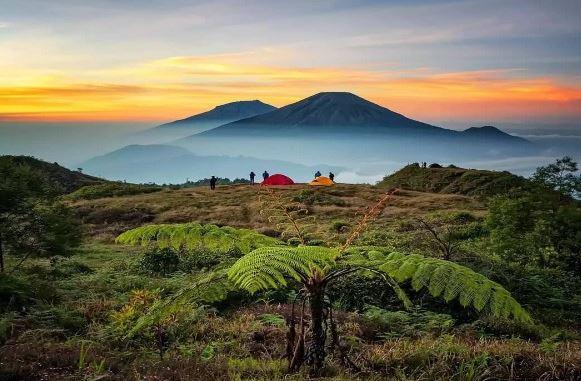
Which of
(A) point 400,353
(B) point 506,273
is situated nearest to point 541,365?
(A) point 400,353

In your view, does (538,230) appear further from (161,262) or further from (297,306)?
(161,262)

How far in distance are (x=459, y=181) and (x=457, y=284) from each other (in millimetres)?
68146

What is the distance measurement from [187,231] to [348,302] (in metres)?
5.44

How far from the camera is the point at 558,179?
864 inches

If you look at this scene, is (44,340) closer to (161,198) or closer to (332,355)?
(332,355)

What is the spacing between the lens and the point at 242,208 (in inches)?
1896

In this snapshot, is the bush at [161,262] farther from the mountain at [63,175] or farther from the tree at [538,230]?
the mountain at [63,175]

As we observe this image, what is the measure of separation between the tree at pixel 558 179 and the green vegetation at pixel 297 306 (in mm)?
484

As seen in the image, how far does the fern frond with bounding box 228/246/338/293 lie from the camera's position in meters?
5.23

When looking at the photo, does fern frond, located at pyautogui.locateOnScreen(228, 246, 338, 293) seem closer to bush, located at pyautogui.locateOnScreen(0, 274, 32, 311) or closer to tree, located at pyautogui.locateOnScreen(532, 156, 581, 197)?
bush, located at pyautogui.locateOnScreen(0, 274, 32, 311)

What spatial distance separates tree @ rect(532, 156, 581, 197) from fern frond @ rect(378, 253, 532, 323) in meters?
17.4

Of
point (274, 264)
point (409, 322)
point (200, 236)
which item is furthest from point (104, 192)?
point (274, 264)

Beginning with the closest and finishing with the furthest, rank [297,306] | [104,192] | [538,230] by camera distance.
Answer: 1. [297,306]
2. [538,230]
3. [104,192]

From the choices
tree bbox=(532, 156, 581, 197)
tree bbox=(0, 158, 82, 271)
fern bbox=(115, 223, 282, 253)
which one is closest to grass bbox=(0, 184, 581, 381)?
fern bbox=(115, 223, 282, 253)
